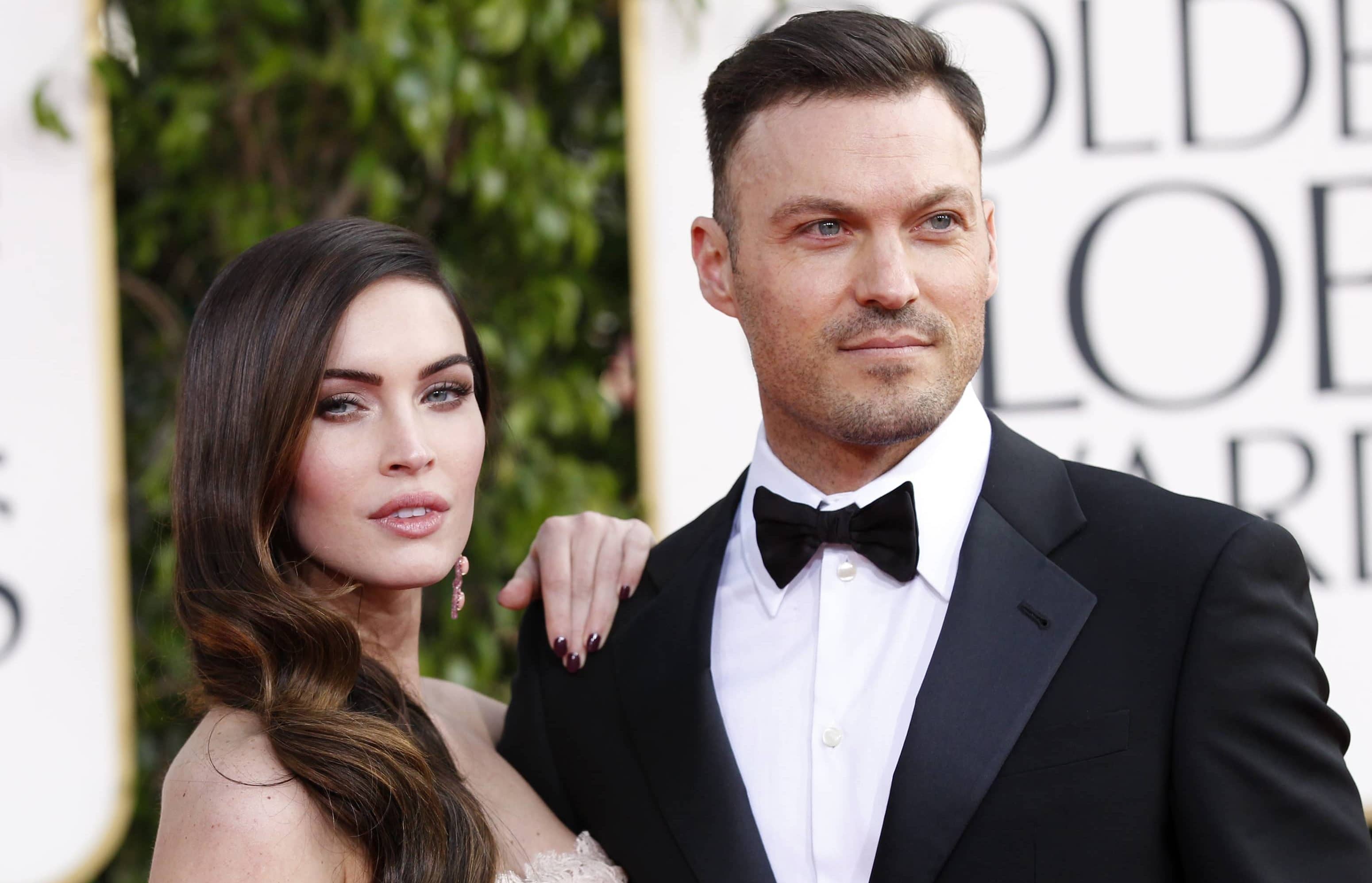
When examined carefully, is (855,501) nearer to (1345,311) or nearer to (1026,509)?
(1026,509)

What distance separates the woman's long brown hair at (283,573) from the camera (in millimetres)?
1714

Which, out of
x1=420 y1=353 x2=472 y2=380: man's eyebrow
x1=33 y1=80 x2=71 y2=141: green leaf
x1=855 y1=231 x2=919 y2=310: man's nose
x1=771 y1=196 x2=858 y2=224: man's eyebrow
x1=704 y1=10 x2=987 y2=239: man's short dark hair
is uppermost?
x1=33 y1=80 x2=71 y2=141: green leaf

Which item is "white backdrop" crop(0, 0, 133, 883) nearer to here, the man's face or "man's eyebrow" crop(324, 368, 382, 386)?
"man's eyebrow" crop(324, 368, 382, 386)

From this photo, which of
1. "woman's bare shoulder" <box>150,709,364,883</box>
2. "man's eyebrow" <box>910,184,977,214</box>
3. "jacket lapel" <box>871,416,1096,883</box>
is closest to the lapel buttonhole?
"jacket lapel" <box>871,416,1096,883</box>

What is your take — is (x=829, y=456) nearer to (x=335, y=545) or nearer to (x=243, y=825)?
(x=335, y=545)

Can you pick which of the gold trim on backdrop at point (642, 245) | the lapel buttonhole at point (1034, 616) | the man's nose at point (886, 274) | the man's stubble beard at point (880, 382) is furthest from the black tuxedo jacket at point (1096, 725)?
the gold trim on backdrop at point (642, 245)

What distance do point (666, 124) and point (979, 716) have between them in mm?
1644

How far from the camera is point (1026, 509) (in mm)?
1750

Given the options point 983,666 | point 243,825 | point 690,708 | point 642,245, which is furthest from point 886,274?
point 642,245

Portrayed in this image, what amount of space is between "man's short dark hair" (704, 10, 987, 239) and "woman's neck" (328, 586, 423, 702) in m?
0.72

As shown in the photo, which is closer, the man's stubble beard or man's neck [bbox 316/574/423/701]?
the man's stubble beard

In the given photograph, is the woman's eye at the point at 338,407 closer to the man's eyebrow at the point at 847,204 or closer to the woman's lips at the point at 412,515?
the woman's lips at the point at 412,515

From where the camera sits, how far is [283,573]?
6.12ft

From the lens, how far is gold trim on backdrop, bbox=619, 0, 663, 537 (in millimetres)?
2855
